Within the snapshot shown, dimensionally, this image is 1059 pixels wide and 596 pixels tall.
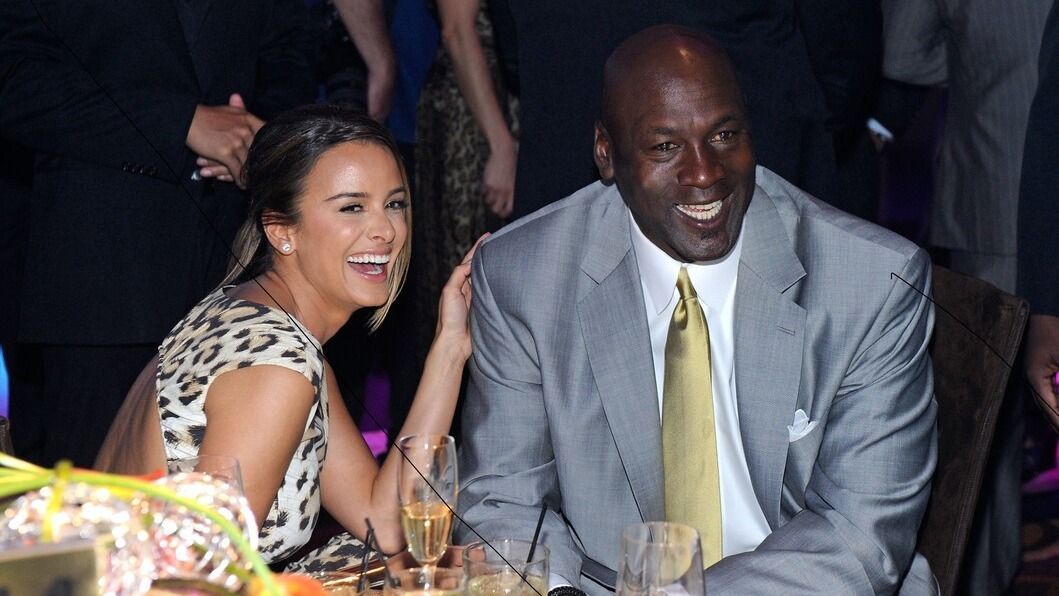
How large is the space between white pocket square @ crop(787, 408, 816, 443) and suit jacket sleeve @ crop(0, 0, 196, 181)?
1661mm

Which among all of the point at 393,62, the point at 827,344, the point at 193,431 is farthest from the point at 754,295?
the point at 393,62

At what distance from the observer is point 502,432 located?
2.48 metres

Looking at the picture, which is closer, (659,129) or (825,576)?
(825,576)

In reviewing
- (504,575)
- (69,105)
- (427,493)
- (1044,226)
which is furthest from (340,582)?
(1044,226)

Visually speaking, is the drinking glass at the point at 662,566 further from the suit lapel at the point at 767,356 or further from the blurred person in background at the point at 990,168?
the blurred person in background at the point at 990,168

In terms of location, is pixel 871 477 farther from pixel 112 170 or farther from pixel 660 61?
pixel 112 170

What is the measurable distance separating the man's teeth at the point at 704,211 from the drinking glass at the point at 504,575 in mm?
976

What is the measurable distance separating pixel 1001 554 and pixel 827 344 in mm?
1762

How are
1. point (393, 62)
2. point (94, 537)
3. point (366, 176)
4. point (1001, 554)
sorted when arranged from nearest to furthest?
1. point (94, 537)
2. point (366, 176)
3. point (1001, 554)
4. point (393, 62)

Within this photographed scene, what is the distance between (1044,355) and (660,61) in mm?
1168

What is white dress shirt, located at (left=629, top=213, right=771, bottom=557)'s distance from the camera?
2455mm

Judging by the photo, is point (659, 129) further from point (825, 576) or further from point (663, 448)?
point (825, 576)

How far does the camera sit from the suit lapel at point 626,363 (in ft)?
7.89

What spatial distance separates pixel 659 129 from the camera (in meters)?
2.45
